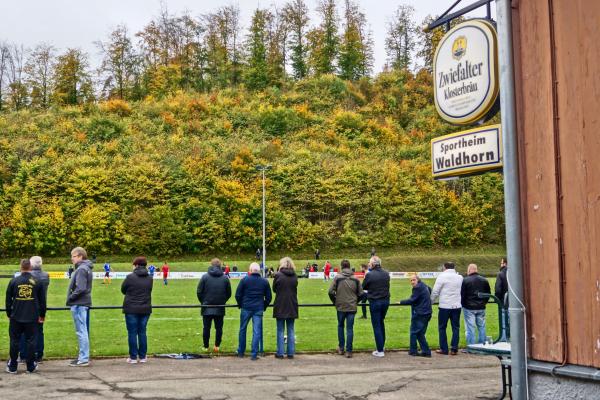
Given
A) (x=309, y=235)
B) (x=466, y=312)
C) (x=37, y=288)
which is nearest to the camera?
(x=37, y=288)

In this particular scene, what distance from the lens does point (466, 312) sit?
14.9 meters

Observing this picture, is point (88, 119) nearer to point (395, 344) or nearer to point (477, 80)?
point (395, 344)

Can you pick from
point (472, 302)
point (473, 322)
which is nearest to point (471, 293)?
point (472, 302)

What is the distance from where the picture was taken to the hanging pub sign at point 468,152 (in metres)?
6.99

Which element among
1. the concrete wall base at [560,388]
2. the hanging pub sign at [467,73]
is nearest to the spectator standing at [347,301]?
the hanging pub sign at [467,73]

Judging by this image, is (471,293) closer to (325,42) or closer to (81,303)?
(81,303)

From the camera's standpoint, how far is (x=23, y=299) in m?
12.0

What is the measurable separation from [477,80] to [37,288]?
8.36 metres

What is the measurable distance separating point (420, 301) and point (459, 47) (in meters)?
7.93

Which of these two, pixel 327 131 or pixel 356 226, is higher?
pixel 327 131

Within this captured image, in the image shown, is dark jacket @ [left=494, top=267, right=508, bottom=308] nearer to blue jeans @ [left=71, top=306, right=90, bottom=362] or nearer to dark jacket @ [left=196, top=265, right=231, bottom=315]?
dark jacket @ [left=196, top=265, right=231, bottom=315]

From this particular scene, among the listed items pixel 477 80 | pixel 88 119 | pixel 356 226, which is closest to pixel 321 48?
pixel 88 119

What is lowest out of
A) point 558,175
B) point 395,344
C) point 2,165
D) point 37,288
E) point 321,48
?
A: point 395,344

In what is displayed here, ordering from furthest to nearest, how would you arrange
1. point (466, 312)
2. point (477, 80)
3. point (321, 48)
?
point (321, 48), point (466, 312), point (477, 80)
